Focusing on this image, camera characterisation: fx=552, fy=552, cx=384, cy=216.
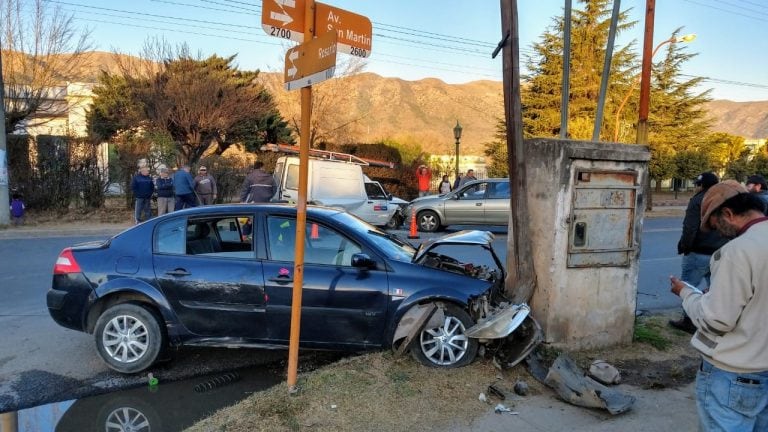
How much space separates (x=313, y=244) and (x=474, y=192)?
429 inches

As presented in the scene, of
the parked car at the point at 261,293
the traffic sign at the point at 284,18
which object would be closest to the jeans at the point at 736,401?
the parked car at the point at 261,293

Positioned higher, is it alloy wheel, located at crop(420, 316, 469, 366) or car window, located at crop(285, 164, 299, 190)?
car window, located at crop(285, 164, 299, 190)

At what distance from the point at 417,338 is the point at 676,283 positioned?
7.44 feet

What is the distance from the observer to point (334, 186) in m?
14.0

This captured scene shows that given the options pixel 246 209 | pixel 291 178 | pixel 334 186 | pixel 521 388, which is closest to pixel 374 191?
pixel 334 186

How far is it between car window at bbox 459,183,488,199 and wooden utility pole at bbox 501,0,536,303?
1019cm

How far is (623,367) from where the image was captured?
15.7 feet

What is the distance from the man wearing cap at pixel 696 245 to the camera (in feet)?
18.9

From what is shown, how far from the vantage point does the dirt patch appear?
3.64 metres

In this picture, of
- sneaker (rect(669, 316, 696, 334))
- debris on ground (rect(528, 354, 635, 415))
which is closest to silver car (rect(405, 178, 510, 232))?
sneaker (rect(669, 316, 696, 334))

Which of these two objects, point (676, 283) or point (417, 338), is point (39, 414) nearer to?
point (417, 338)

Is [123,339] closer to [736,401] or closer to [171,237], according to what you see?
[171,237]

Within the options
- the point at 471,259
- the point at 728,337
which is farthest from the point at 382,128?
the point at 728,337

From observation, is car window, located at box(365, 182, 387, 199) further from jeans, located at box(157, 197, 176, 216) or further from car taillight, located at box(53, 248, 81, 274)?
car taillight, located at box(53, 248, 81, 274)
